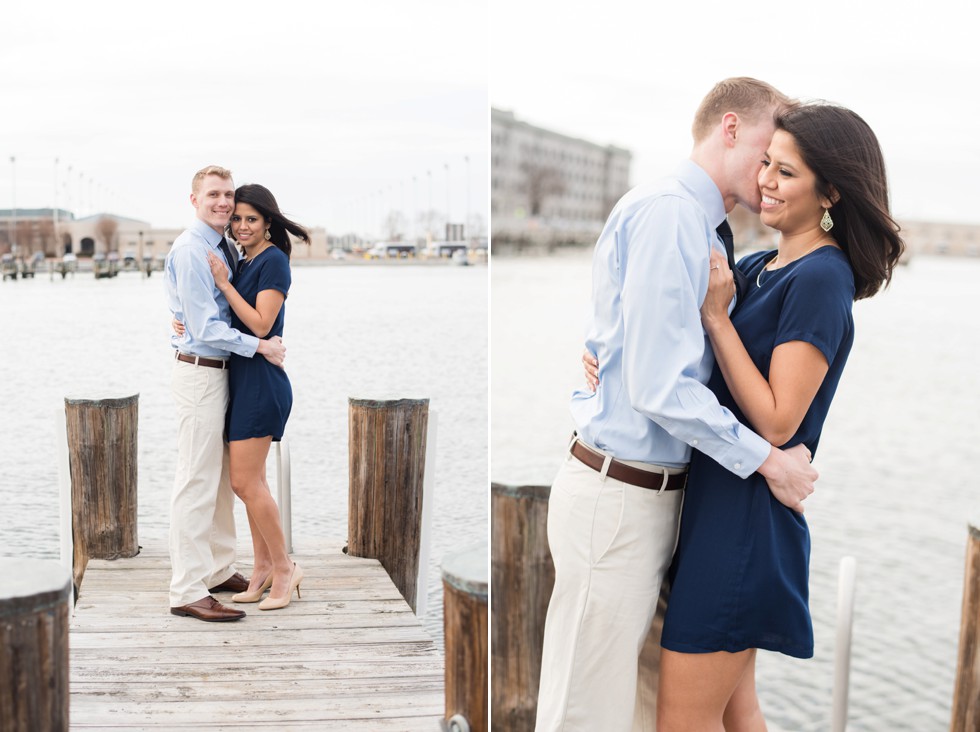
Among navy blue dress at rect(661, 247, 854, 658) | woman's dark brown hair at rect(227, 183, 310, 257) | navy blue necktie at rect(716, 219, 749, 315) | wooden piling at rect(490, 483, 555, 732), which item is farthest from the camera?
woman's dark brown hair at rect(227, 183, 310, 257)

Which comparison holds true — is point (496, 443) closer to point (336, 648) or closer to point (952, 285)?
point (336, 648)

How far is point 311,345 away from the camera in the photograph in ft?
106

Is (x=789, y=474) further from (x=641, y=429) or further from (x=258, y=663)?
(x=258, y=663)

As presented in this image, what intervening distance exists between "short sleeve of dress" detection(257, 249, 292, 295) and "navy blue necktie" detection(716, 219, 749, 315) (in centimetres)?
209

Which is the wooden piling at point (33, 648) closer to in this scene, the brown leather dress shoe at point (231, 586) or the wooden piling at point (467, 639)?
the wooden piling at point (467, 639)

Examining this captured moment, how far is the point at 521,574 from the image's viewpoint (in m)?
2.66

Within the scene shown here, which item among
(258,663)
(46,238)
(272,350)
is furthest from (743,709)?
(46,238)

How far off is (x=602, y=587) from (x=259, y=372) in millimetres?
2159

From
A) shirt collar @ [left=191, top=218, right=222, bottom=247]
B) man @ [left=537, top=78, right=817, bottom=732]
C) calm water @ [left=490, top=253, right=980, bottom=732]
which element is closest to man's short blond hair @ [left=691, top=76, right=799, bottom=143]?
man @ [left=537, top=78, right=817, bottom=732]

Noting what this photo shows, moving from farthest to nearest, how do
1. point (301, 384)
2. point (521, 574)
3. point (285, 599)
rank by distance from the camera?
point (301, 384), point (285, 599), point (521, 574)

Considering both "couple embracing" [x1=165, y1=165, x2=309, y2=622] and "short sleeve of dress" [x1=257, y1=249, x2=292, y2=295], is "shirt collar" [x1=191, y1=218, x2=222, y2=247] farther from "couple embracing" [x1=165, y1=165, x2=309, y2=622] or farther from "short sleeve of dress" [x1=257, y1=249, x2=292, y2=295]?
"short sleeve of dress" [x1=257, y1=249, x2=292, y2=295]

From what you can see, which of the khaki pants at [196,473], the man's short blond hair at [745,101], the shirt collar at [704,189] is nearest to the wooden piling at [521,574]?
the shirt collar at [704,189]

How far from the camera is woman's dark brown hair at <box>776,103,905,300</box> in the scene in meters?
1.85

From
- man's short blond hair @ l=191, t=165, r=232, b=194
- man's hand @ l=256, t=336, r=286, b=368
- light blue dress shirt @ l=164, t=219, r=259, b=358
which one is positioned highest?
man's short blond hair @ l=191, t=165, r=232, b=194
